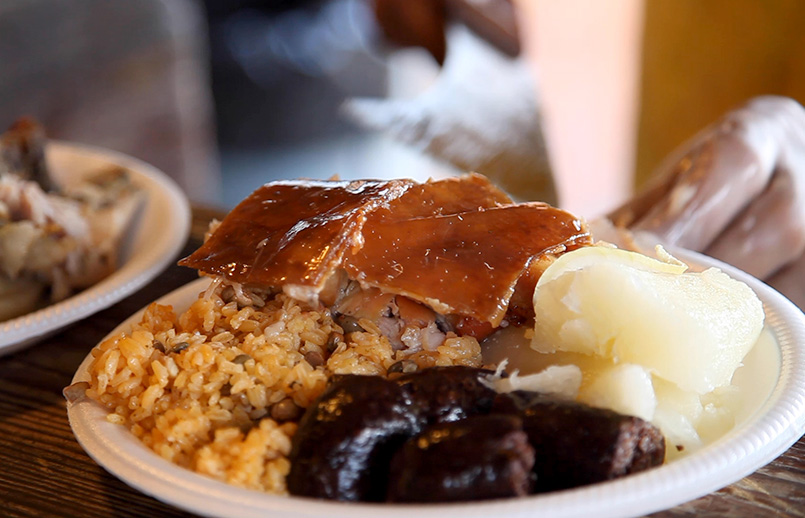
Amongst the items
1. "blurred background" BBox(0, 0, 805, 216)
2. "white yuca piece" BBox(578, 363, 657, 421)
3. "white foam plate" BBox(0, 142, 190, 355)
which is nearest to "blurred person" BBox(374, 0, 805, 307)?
"blurred background" BBox(0, 0, 805, 216)

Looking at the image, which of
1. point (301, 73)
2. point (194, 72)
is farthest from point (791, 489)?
point (301, 73)

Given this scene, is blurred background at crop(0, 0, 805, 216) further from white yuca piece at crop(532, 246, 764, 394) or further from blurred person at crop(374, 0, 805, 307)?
white yuca piece at crop(532, 246, 764, 394)

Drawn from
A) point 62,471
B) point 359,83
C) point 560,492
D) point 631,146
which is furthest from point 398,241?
point 359,83

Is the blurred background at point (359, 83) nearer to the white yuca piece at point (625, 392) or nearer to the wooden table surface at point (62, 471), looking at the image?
the wooden table surface at point (62, 471)

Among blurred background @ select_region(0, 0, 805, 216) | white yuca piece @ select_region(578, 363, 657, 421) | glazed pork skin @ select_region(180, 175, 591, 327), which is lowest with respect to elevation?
blurred background @ select_region(0, 0, 805, 216)

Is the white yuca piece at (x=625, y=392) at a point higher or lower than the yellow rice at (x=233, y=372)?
higher

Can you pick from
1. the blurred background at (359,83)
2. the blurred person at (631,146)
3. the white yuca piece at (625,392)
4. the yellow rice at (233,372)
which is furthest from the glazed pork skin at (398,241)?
the blurred background at (359,83)
